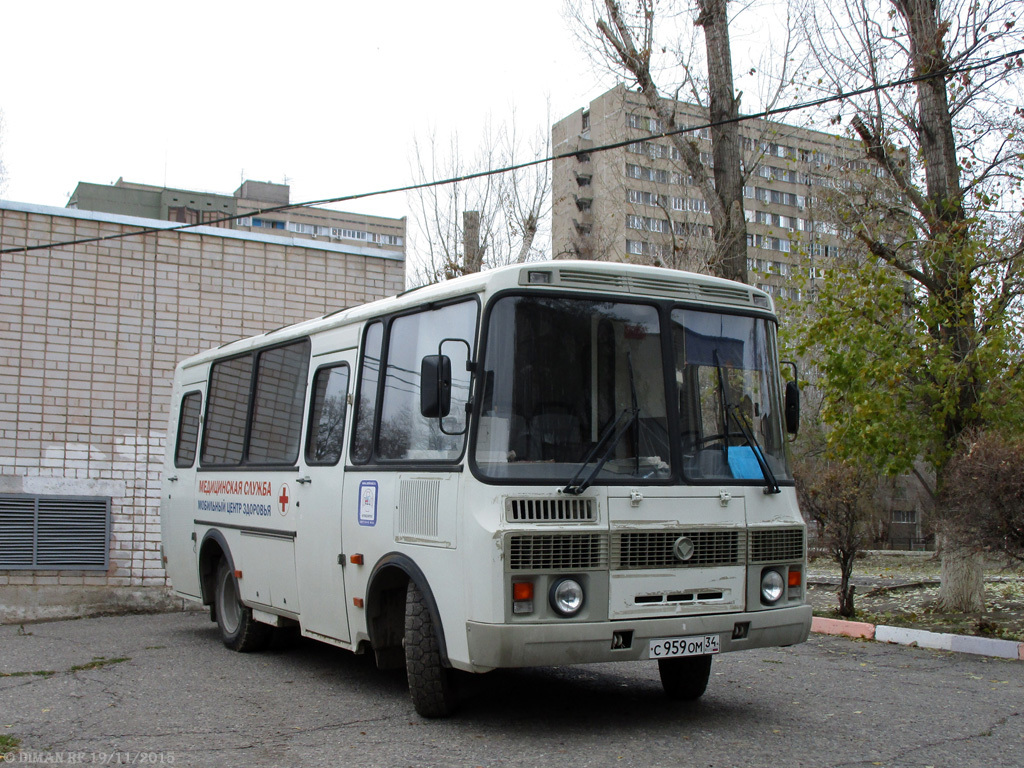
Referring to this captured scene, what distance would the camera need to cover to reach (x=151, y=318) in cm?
1388

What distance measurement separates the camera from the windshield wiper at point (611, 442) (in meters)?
6.04

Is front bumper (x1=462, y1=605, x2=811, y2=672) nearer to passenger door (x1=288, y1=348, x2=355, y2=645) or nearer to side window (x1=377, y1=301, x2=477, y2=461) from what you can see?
side window (x1=377, y1=301, x2=477, y2=461)

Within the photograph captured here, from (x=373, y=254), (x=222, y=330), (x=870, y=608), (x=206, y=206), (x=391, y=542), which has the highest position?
(x=206, y=206)

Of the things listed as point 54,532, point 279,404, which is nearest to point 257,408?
point 279,404

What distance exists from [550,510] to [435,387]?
Result: 0.96 m

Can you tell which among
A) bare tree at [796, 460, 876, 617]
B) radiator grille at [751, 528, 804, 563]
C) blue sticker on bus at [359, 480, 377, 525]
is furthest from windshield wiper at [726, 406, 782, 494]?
bare tree at [796, 460, 876, 617]

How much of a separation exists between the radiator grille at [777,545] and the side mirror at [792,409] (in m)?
0.69

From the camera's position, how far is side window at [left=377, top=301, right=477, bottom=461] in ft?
20.8

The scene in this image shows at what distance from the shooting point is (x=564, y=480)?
6070 mm

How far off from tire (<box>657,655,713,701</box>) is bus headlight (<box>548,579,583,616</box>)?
152 cm

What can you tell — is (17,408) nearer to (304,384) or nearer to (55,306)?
(55,306)

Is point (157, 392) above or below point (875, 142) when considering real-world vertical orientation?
below

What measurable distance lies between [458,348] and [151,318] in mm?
8654

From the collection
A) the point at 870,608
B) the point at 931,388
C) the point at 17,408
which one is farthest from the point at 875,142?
the point at 17,408
